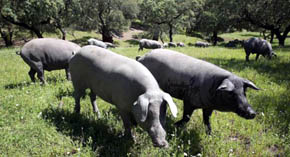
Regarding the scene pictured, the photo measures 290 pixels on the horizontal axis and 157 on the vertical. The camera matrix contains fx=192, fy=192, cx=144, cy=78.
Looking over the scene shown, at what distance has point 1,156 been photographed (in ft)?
10.8

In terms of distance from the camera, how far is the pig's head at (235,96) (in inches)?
128

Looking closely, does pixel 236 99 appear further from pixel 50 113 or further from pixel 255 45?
pixel 255 45

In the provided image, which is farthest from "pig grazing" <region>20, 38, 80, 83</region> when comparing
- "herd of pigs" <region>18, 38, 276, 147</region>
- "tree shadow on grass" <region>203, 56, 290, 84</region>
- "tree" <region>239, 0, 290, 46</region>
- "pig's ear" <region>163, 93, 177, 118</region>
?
"tree" <region>239, 0, 290, 46</region>

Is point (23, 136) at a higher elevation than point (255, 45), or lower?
lower

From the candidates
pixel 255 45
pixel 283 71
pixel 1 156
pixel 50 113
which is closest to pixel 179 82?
pixel 50 113

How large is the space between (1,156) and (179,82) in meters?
3.61

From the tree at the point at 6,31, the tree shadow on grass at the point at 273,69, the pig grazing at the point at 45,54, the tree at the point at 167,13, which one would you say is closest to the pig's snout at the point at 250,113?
the tree shadow on grass at the point at 273,69

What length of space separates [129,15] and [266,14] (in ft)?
84.1

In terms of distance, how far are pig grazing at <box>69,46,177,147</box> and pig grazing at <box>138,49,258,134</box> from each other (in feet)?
3.33

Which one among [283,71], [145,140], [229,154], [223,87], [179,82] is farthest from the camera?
[283,71]

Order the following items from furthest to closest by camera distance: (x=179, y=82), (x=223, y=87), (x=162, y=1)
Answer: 1. (x=162, y=1)
2. (x=179, y=82)
3. (x=223, y=87)

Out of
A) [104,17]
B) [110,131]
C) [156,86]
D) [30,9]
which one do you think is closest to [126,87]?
[156,86]

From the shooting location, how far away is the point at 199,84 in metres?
3.92

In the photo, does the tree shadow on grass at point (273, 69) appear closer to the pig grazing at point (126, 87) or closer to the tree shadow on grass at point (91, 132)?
the pig grazing at point (126, 87)
